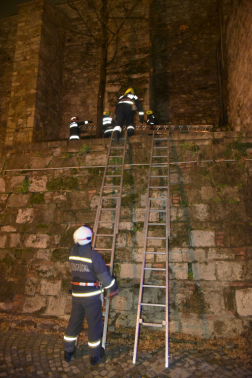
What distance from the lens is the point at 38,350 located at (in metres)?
3.66

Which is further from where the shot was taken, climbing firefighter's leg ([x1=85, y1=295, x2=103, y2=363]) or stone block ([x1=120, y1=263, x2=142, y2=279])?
stone block ([x1=120, y1=263, x2=142, y2=279])

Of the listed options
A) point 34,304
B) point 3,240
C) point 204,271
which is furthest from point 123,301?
point 3,240

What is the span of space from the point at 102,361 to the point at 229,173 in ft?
11.8

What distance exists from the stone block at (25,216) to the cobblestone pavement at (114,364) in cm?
216

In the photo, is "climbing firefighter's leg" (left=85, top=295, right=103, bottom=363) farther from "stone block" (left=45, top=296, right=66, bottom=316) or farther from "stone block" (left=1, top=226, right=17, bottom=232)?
"stone block" (left=1, top=226, right=17, bottom=232)

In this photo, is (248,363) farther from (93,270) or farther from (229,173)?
(229,173)

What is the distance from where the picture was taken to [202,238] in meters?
4.38

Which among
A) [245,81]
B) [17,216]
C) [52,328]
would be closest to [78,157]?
[17,216]

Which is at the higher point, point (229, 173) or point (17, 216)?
point (229, 173)

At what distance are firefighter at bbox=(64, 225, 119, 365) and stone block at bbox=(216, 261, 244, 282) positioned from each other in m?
1.85

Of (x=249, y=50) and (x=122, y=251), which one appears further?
(x=249, y=50)

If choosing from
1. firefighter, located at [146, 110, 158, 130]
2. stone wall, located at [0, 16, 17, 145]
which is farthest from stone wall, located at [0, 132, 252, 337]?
stone wall, located at [0, 16, 17, 145]

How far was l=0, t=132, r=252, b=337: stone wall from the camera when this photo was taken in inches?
162

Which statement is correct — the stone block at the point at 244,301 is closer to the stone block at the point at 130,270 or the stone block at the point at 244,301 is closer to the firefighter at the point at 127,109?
the stone block at the point at 130,270
